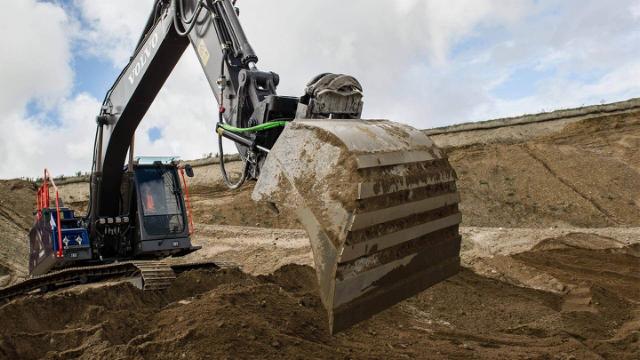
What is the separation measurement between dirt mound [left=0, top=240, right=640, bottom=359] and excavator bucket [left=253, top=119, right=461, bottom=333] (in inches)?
33.1

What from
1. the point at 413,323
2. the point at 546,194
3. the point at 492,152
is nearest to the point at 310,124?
the point at 413,323

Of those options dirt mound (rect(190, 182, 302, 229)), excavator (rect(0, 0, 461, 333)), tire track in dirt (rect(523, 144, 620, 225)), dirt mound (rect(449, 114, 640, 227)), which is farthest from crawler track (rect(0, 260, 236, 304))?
tire track in dirt (rect(523, 144, 620, 225))

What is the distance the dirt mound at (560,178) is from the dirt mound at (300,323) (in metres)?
7.29

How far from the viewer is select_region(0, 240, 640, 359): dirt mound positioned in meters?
4.61

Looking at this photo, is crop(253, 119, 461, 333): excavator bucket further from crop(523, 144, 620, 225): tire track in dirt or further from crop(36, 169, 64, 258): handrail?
crop(523, 144, 620, 225): tire track in dirt

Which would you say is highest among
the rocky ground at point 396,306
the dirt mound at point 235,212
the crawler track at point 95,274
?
the dirt mound at point 235,212

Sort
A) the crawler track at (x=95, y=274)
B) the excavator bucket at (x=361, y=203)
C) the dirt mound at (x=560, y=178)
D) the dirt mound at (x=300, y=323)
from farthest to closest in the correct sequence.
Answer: the dirt mound at (x=560, y=178) < the crawler track at (x=95, y=274) < the dirt mound at (x=300, y=323) < the excavator bucket at (x=361, y=203)

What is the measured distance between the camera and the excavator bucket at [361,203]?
3844 millimetres

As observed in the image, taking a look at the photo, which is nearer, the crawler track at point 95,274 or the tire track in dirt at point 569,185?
the crawler track at point 95,274

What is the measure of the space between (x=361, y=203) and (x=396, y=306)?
3.45m

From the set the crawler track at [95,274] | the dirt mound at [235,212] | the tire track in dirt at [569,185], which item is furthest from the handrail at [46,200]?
the tire track in dirt at [569,185]

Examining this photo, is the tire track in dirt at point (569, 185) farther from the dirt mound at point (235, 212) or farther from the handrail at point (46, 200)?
the handrail at point (46, 200)

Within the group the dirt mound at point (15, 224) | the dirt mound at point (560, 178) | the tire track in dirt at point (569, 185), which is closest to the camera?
the dirt mound at point (15, 224)

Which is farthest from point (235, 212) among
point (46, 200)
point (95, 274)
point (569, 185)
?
point (95, 274)
